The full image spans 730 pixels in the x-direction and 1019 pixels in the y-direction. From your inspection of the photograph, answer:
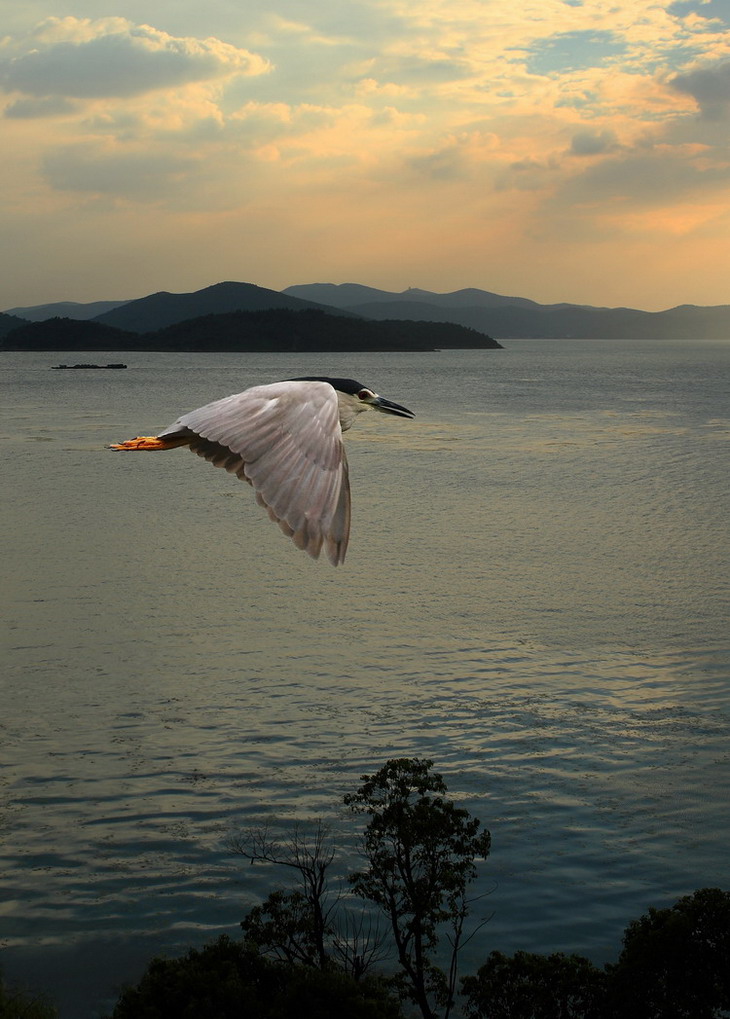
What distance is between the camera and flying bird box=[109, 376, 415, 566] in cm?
425

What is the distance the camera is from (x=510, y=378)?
15975 cm

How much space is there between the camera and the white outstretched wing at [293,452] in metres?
4.25

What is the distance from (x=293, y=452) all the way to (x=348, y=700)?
20415mm

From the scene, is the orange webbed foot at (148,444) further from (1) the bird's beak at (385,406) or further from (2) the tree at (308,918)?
(2) the tree at (308,918)

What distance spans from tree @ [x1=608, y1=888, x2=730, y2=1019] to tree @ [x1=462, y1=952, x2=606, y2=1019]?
0.33 metres

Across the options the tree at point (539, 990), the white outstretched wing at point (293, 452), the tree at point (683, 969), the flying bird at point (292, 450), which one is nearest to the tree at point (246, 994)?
the tree at point (539, 990)

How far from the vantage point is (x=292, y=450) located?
15.4 ft

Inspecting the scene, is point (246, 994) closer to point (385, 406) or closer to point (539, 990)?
point (539, 990)

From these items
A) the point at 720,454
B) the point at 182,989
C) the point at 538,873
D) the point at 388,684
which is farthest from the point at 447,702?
the point at 720,454

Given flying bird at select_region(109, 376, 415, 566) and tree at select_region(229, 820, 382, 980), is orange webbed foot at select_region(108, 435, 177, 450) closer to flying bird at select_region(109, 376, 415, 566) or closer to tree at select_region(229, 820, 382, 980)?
flying bird at select_region(109, 376, 415, 566)

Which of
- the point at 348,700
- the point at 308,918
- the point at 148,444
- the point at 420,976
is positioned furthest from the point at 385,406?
the point at 348,700

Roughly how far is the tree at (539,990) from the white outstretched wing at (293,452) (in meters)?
8.08

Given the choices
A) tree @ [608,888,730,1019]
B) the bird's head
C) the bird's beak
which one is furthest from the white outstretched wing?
tree @ [608,888,730,1019]

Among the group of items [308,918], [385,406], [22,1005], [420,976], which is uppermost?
[385,406]
